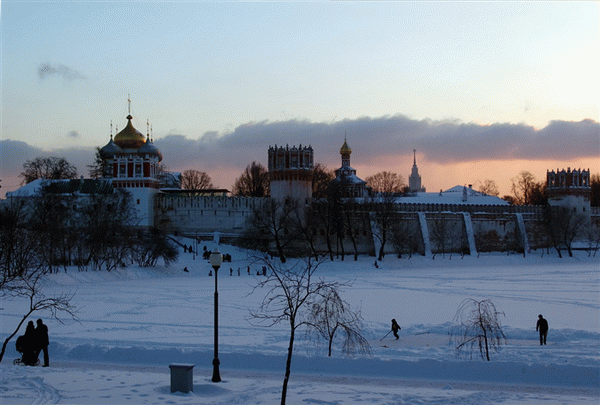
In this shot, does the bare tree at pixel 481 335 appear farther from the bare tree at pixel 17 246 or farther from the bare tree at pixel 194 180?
the bare tree at pixel 194 180

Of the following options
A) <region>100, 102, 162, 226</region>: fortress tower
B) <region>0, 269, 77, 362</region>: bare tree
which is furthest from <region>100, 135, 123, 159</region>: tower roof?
<region>0, 269, 77, 362</region>: bare tree

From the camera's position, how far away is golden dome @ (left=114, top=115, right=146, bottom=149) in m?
56.2

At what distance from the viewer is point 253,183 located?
7325cm

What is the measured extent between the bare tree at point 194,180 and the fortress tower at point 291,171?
28062mm

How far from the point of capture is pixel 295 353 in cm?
1450

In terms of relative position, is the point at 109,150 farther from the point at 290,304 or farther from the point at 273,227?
the point at 290,304

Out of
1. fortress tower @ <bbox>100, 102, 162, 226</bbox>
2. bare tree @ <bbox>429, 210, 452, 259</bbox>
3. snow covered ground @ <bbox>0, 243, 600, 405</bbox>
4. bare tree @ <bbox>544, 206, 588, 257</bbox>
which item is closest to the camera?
snow covered ground @ <bbox>0, 243, 600, 405</bbox>

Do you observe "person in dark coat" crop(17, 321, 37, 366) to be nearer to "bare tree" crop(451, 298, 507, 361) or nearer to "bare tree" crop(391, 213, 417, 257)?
"bare tree" crop(451, 298, 507, 361)

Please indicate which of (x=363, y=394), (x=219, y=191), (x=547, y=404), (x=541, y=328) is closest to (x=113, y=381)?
(x=363, y=394)

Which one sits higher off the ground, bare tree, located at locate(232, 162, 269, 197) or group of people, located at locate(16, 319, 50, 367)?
bare tree, located at locate(232, 162, 269, 197)

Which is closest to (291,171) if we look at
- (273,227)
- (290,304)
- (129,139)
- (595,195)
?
(273,227)

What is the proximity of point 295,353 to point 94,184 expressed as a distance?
3962cm

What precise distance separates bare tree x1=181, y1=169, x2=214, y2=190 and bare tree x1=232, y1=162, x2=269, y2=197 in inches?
206

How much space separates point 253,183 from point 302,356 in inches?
2339
